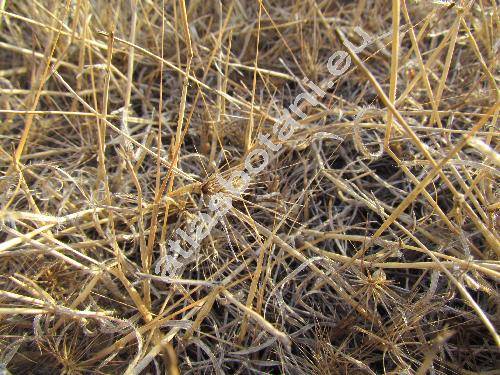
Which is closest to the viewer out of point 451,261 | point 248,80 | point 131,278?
point 451,261

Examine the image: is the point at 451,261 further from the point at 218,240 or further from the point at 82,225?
the point at 82,225

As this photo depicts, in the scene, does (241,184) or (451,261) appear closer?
(451,261)

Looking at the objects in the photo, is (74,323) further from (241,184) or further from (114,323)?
(241,184)

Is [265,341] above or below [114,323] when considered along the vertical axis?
below

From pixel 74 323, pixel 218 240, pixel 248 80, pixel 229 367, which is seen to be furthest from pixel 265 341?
pixel 248 80

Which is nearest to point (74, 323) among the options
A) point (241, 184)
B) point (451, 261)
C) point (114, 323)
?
point (114, 323)

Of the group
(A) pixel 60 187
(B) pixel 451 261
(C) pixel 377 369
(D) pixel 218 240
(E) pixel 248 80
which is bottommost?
(C) pixel 377 369

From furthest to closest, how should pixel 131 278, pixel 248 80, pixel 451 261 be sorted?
pixel 248 80 → pixel 131 278 → pixel 451 261
